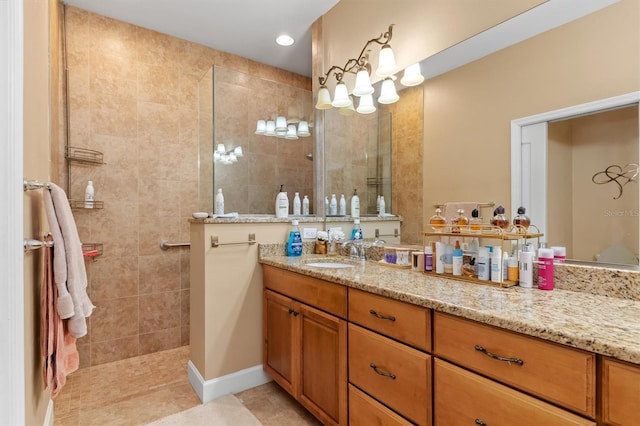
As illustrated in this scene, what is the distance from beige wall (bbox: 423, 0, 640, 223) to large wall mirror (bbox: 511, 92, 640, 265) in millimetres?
56

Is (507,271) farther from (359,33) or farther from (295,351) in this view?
(359,33)

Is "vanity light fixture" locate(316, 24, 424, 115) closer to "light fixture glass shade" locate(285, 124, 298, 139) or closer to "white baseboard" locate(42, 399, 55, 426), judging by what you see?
"light fixture glass shade" locate(285, 124, 298, 139)

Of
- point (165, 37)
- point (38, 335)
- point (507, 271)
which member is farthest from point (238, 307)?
point (165, 37)

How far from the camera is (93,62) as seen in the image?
8.65 feet

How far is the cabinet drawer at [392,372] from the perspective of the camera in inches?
46.6

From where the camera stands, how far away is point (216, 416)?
1936 mm

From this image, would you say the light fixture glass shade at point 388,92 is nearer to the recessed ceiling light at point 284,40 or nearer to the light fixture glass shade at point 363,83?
the light fixture glass shade at point 363,83

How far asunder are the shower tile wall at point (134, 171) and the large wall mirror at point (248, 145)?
0.27 metres

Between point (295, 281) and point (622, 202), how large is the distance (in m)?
1.51

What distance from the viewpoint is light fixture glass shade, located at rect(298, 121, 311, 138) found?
9.55 feet

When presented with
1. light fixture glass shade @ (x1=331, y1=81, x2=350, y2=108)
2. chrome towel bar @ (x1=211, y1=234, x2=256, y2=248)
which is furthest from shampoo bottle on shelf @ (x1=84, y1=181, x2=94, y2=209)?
light fixture glass shade @ (x1=331, y1=81, x2=350, y2=108)

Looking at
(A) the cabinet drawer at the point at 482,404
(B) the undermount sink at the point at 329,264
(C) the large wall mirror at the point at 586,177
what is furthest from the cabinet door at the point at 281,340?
(C) the large wall mirror at the point at 586,177

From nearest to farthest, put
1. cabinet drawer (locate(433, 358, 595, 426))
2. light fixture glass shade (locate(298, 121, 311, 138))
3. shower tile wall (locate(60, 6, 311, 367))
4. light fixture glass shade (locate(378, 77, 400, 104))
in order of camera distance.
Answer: cabinet drawer (locate(433, 358, 595, 426)), light fixture glass shade (locate(378, 77, 400, 104)), shower tile wall (locate(60, 6, 311, 367)), light fixture glass shade (locate(298, 121, 311, 138))
